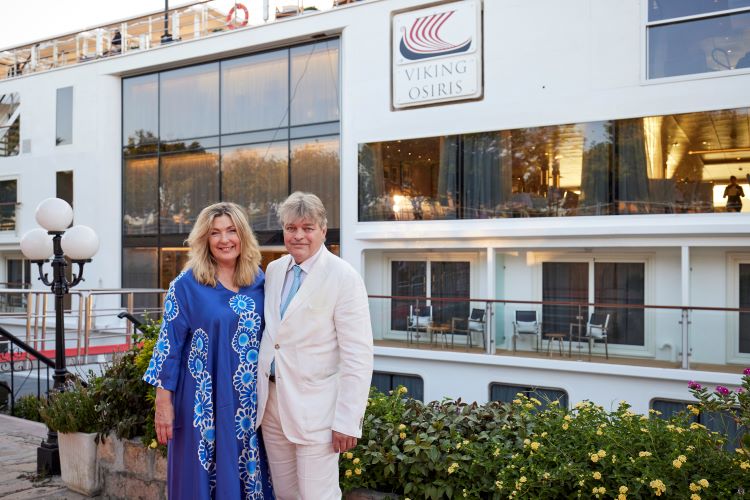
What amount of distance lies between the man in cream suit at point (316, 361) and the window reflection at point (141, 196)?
17054 mm

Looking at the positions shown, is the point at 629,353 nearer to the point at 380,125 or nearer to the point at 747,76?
the point at 747,76

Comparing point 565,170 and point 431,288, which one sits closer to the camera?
point 565,170

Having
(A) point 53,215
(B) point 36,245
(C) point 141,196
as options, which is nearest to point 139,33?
(C) point 141,196

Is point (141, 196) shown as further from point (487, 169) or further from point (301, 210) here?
point (301, 210)

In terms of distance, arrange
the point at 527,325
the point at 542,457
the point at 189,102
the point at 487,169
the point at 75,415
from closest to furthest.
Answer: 1. the point at 542,457
2. the point at 75,415
3. the point at 527,325
4. the point at 487,169
5. the point at 189,102

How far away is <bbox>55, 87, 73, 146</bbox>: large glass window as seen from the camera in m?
20.2

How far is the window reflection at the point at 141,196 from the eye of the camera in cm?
1917

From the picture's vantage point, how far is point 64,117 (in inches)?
803

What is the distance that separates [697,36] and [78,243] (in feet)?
36.9

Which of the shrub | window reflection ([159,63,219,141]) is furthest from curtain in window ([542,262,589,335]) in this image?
window reflection ([159,63,219,141])

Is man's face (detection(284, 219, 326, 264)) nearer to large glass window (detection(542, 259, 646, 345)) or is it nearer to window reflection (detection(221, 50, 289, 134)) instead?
large glass window (detection(542, 259, 646, 345))

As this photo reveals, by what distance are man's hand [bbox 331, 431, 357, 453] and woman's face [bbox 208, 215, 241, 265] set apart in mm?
1054

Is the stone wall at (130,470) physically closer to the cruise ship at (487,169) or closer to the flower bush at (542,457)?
the flower bush at (542,457)

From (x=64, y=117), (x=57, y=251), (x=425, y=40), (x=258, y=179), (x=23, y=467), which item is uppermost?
(x=425, y=40)
